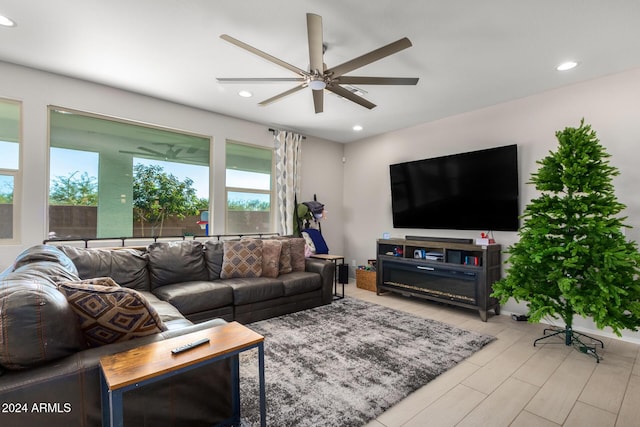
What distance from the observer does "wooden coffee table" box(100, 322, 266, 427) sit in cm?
98

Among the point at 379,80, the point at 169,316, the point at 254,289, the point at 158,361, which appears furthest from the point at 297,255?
the point at 158,361

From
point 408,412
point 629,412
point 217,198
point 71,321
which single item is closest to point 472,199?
point 629,412

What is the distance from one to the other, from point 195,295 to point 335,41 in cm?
255

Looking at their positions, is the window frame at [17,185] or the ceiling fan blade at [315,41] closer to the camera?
the ceiling fan blade at [315,41]

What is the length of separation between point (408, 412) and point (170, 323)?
1.61 meters

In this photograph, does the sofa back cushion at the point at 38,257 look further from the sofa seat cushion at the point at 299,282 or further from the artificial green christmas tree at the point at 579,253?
the artificial green christmas tree at the point at 579,253

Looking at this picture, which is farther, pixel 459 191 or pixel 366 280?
pixel 366 280

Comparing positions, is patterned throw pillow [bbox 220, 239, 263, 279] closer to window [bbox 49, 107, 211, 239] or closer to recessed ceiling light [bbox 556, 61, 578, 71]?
window [bbox 49, 107, 211, 239]

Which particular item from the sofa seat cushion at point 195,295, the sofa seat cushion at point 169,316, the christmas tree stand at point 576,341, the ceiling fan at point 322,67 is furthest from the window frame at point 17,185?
the christmas tree stand at point 576,341

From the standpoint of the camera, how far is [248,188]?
14.9 feet

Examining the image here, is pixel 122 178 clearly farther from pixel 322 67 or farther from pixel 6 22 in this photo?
pixel 322 67

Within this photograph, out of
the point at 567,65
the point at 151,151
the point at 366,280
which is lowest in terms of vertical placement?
the point at 366,280

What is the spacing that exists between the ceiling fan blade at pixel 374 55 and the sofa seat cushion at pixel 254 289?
218 centimetres

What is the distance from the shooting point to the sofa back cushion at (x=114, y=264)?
8.45 ft
